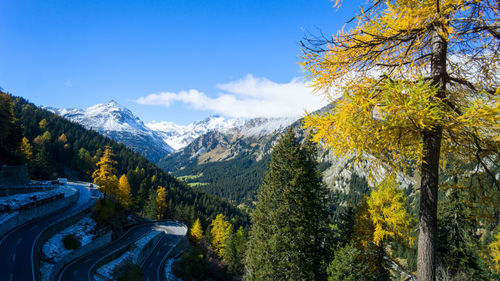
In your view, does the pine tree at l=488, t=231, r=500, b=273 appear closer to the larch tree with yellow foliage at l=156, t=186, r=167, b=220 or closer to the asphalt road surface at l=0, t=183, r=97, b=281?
the asphalt road surface at l=0, t=183, r=97, b=281

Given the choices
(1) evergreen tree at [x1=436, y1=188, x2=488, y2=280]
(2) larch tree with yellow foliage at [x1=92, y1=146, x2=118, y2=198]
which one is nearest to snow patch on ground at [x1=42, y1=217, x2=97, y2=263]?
(2) larch tree with yellow foliage at [x1=92, y1=146, x2=118, y2=198]

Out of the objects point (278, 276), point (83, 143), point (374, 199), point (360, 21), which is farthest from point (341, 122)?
point (83, 143)

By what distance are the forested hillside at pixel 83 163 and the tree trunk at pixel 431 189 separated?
214 feet

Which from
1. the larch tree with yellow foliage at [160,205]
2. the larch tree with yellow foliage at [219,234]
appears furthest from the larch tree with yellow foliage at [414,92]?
the larch tree with yellow foliage at [160,205]

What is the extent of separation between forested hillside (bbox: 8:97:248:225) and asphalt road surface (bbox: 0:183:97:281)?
3841 centimetres

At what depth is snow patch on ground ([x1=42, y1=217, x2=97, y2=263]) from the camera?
23.4 m

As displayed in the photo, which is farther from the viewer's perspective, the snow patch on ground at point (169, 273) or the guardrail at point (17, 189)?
the snow patch on ground at point (169, 273)

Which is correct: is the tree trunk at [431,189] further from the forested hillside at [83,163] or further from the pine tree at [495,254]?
the forested hillside at [83,163]

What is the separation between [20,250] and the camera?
2105cm

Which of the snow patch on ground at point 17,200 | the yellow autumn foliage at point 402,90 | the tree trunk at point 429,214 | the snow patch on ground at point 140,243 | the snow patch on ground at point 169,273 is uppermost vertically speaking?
the yellow autumn foliage at point 402,90

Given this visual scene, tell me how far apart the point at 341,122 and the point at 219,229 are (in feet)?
175

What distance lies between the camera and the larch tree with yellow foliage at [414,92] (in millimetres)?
4570

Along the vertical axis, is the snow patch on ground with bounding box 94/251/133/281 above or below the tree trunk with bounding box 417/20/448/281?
below

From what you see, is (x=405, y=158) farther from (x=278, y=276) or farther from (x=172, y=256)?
(x=172, y=256)
